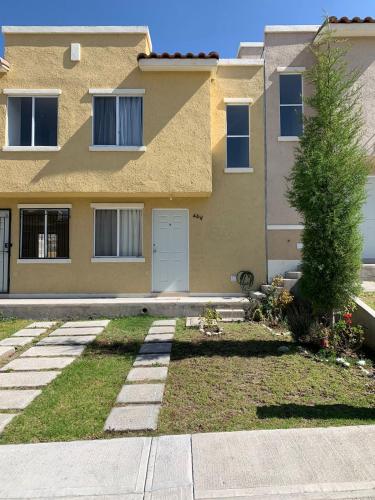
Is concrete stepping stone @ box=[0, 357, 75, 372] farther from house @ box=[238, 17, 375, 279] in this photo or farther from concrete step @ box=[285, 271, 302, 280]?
house @ box=[238, 17, 375, 279]

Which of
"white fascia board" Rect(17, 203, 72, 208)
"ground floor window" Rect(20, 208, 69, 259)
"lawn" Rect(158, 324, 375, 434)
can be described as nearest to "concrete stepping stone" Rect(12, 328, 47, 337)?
"ground floor window" Rect(20, 208, 69, 259)

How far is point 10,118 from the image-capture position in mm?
11406

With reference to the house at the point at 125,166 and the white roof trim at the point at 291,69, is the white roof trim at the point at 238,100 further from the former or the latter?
the white roof trim at the point at 291,69

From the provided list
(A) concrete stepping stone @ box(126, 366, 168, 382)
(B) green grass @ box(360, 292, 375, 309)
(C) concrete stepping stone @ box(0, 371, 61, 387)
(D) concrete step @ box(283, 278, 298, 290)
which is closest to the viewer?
(C) concrete stepping stone @ box(0, 371, 61, 387)

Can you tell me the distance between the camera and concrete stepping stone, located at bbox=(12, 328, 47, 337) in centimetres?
861

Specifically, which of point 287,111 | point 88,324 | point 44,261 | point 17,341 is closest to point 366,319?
point 88,324

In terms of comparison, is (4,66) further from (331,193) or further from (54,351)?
(331,193)

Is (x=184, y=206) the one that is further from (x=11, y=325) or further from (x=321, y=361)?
(x=321, y=361)

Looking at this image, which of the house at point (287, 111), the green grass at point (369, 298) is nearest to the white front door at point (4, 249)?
the house at point (287, 111)

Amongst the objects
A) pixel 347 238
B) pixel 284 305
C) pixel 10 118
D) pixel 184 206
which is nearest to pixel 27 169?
pixel 10 118

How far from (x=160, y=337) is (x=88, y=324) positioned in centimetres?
222

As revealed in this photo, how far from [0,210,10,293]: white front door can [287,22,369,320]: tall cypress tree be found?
855cm

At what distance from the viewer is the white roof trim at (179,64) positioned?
35.8 feet

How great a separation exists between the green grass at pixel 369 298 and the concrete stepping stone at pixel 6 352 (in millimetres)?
6867
